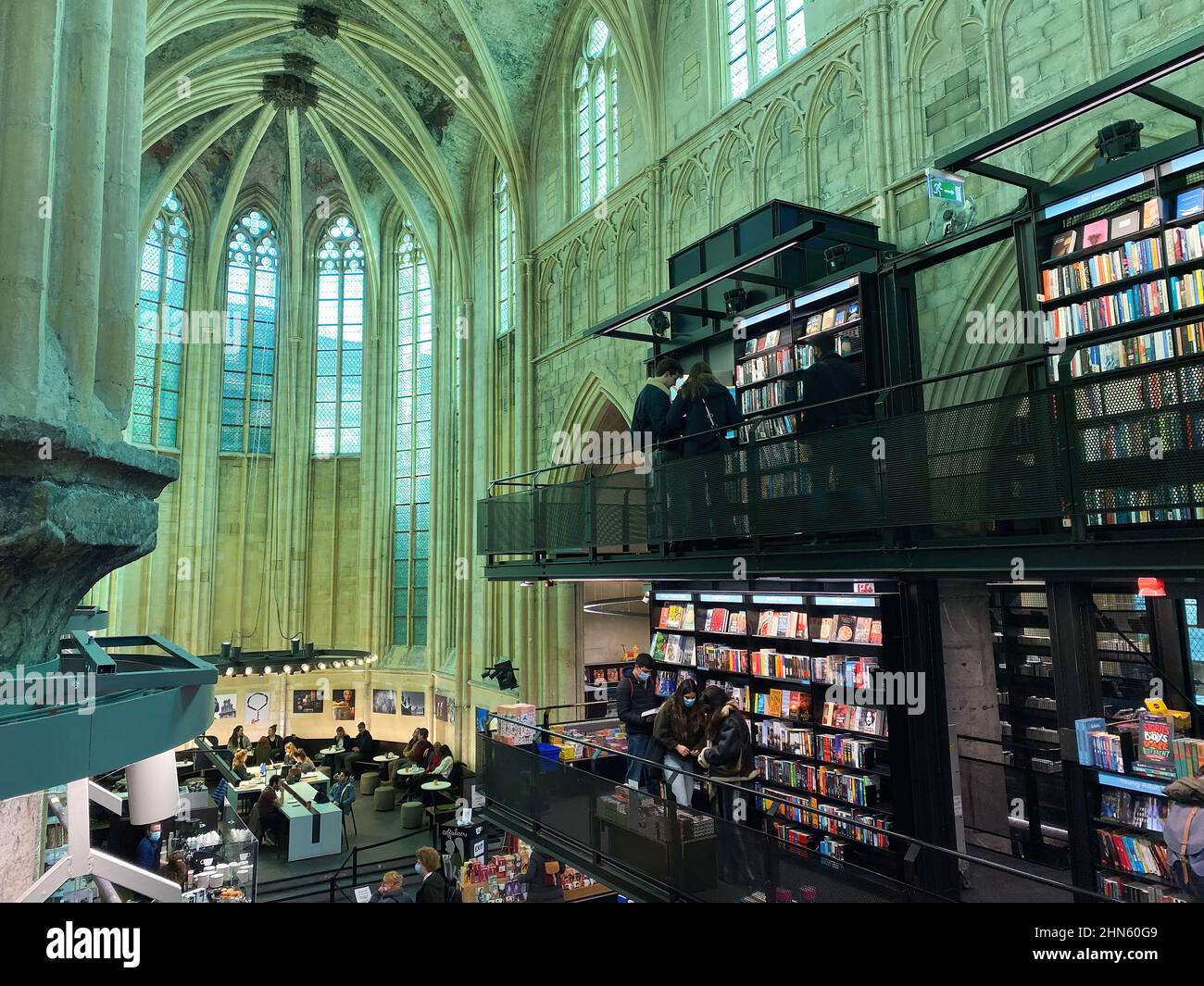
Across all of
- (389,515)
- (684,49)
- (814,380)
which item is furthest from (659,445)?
(389,515)

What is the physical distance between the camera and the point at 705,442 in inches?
296

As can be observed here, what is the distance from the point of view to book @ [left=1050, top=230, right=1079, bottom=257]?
5961 mm

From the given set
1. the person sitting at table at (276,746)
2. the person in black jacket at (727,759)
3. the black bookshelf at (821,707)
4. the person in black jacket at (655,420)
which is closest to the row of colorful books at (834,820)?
the black bookshelf at (821,707)

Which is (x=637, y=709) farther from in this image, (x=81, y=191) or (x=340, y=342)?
(x=340, y=342)

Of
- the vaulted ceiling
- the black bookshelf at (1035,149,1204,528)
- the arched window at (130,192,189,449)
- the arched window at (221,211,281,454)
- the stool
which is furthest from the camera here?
the arched window at (221,211,281,454)

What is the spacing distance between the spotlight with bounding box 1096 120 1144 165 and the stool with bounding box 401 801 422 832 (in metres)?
13.8

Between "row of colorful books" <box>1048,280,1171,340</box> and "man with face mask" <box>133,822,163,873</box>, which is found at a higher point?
"row of colorful books" <box>1048,280,1171,340</box>

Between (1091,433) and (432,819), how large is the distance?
12.4 metres

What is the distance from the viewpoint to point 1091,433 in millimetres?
4656

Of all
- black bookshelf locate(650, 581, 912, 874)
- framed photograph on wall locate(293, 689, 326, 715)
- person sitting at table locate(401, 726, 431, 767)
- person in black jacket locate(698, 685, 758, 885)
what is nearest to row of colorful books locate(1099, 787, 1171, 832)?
black bookshelf locate(650, 581, 912, 874)

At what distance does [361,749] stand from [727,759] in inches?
567

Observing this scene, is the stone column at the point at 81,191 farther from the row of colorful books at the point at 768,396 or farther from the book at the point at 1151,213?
the row of colorful books at the point at 768,396

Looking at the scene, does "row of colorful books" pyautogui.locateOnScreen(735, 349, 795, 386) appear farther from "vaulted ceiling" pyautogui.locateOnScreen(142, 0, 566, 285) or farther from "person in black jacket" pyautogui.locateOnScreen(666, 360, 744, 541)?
"vaulted ceiling" pyautogui.locateOnScreen(142, 0, 566, 285)
